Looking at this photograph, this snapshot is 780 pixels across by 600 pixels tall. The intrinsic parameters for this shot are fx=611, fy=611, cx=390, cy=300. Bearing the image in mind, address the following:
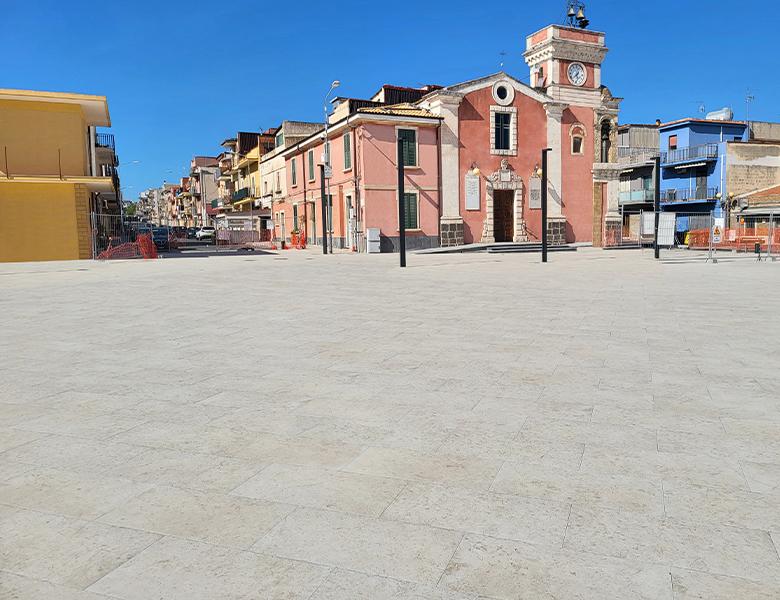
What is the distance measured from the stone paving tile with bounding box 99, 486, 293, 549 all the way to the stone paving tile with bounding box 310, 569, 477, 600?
1.72 feet

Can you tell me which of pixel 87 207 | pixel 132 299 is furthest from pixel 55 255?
pixel 132 299

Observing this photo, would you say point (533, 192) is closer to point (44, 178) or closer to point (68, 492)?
point (44, 178)

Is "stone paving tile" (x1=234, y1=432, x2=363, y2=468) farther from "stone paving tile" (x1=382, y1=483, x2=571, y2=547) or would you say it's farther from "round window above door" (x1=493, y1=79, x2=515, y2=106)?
"round window above door" (x1=493, y1=79, x2=515, y2=106)

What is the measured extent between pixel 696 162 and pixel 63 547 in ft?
175

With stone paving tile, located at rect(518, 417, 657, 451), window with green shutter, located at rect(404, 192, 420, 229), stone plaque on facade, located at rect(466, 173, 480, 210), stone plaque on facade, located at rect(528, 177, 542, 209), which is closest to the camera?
stone paving tile, located at rect(518, 417, 657, 451)

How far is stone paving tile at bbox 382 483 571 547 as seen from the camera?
112 inches

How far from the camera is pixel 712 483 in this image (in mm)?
3326

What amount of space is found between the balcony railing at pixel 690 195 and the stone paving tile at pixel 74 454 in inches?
2015

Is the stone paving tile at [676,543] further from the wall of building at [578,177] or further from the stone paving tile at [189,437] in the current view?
the wall of building at [578,177]

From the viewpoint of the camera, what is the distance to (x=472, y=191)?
34344 mm

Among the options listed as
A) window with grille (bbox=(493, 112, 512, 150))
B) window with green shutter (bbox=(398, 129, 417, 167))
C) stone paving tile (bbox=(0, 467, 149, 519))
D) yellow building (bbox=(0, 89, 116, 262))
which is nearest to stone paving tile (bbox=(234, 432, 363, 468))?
stone paving tile (bbox=(0, 467, 149, 519))

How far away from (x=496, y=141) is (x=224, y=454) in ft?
110

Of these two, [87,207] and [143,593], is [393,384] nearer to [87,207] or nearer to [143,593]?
[143,593]

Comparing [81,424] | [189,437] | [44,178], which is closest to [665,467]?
[189,437]
